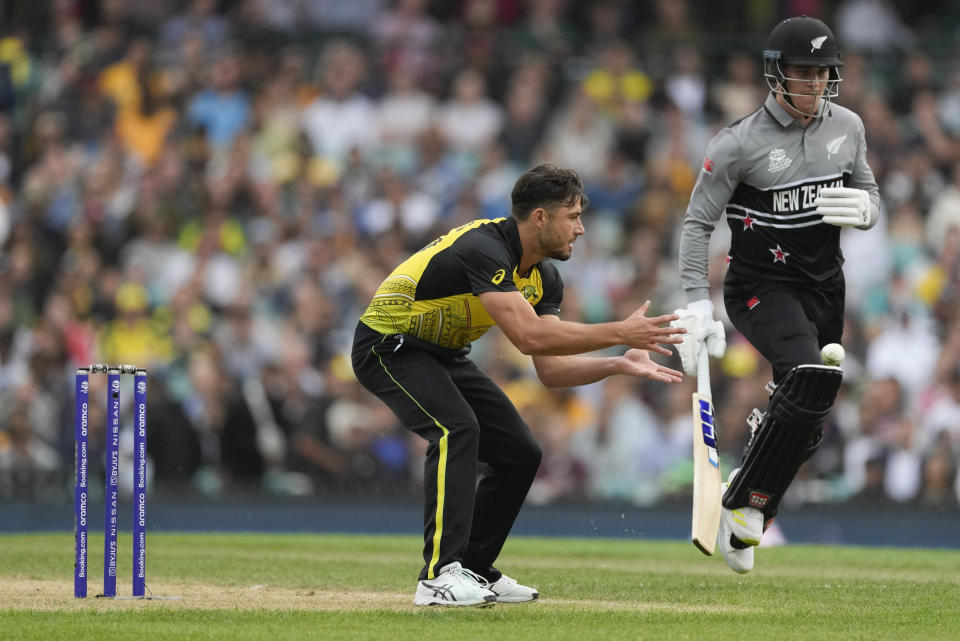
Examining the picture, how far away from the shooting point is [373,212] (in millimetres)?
15430

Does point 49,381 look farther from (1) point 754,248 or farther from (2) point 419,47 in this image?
(1) point 754,248

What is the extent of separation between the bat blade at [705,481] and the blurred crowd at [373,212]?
525 cm

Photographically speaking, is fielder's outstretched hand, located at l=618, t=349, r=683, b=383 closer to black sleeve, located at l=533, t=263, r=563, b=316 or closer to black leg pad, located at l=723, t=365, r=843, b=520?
black sleeve, located at l=533, t=263, r=563, b=316

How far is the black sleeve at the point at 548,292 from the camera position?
7.48 meters

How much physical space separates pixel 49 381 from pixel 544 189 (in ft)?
26.5

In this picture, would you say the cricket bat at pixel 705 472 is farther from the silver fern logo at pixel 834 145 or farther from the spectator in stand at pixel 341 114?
the spectator in stand at pixel 341 114

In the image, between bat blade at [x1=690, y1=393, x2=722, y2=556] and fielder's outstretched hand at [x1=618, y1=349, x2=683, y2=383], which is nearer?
fielder's outstretched hand at [x1=618, y1=349, x2=683, y2=383]

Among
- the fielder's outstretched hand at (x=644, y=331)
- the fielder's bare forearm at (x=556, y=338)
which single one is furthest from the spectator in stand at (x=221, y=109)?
the fielder's outstretched hand at (x=644, y=331)

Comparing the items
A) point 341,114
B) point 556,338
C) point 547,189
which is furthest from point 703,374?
point 341,114

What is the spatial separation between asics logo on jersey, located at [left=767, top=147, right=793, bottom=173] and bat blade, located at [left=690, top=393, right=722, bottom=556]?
1.23m

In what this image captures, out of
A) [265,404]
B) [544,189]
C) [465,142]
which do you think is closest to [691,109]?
[465,142]

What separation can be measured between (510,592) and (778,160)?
257 centimetres

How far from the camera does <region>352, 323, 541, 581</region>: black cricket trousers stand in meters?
6.97

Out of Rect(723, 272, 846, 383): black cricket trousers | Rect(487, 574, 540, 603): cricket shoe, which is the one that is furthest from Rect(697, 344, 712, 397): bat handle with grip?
Rect(487, 574, 540, 603): cricket shoe
